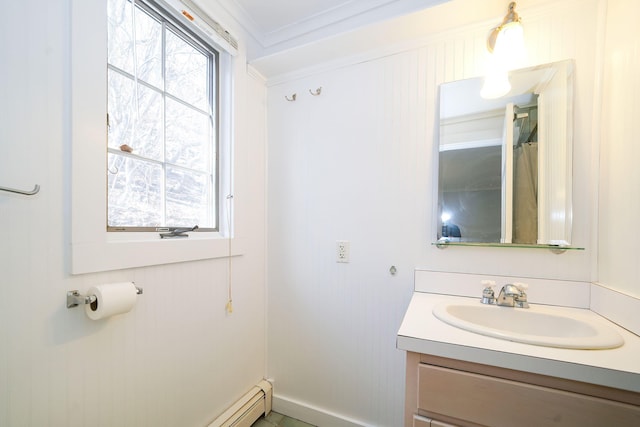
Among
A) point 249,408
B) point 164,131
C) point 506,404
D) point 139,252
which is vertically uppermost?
point 164,131

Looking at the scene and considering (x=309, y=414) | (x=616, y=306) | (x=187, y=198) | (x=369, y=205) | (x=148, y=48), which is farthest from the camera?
(x=309, y=414)

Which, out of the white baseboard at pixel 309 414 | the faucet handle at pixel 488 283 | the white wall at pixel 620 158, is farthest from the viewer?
the white baseboard at pixel 309 414

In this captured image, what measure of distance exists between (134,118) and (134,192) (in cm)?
31

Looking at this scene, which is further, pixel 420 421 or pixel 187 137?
pixel 187 137

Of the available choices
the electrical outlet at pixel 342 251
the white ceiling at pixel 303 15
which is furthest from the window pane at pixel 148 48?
the electrical outlet at pixel 342 251

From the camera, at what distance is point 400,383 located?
1.38 meters

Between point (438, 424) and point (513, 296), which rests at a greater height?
point (513, 296)

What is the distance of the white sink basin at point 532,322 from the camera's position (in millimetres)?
801

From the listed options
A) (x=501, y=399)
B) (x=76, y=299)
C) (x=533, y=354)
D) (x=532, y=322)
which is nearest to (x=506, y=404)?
(x=501, y=399)

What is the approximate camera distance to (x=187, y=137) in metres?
1.35

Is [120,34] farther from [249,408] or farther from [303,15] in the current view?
[249,408]

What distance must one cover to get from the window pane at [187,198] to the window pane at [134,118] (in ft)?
0.45

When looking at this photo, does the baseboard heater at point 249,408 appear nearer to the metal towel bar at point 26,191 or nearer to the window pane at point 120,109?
the metal towel bar at point 26,191

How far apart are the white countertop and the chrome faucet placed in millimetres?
254
